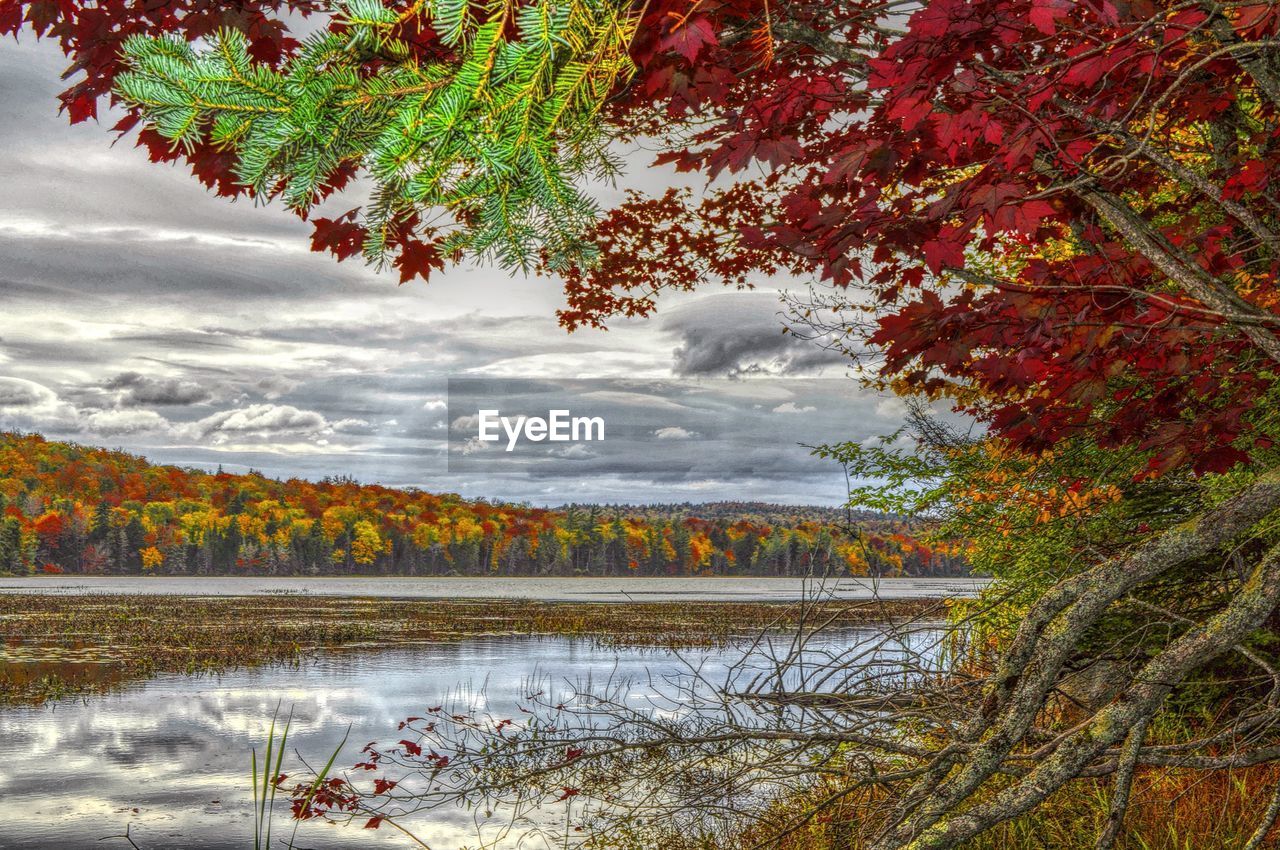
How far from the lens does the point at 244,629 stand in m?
23.1

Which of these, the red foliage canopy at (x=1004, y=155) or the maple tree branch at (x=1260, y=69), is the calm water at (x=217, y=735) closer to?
the red foliage canopy at (x=1004, y=155)

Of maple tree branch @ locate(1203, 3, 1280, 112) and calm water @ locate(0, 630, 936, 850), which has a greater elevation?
maple tree branch @ locate(1203, 3, 1280, 112)

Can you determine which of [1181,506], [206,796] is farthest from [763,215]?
[206,796]

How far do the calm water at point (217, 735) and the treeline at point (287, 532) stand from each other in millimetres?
59986

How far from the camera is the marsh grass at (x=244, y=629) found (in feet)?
53.0

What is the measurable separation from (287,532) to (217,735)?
75565 millimetres

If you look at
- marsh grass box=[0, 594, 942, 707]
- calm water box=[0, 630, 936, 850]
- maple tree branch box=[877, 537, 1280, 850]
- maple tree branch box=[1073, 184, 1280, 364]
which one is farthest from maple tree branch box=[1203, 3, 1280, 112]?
marsh grass box=[0, 594, 942, 707]

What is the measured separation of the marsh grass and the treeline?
43714 mm

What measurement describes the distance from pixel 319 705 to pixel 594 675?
432cm

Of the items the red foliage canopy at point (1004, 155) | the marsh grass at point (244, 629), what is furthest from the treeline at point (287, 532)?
the red foliage canopy at point (1004, 155)

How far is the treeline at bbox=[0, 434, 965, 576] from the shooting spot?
249 ft

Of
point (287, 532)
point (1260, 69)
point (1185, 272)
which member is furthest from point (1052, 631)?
point (287, 532)

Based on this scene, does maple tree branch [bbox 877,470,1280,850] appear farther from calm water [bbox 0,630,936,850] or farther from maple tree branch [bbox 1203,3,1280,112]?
calm water [bbox 0,630,936,850]

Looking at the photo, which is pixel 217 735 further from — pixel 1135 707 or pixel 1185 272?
pixel 1185 272
